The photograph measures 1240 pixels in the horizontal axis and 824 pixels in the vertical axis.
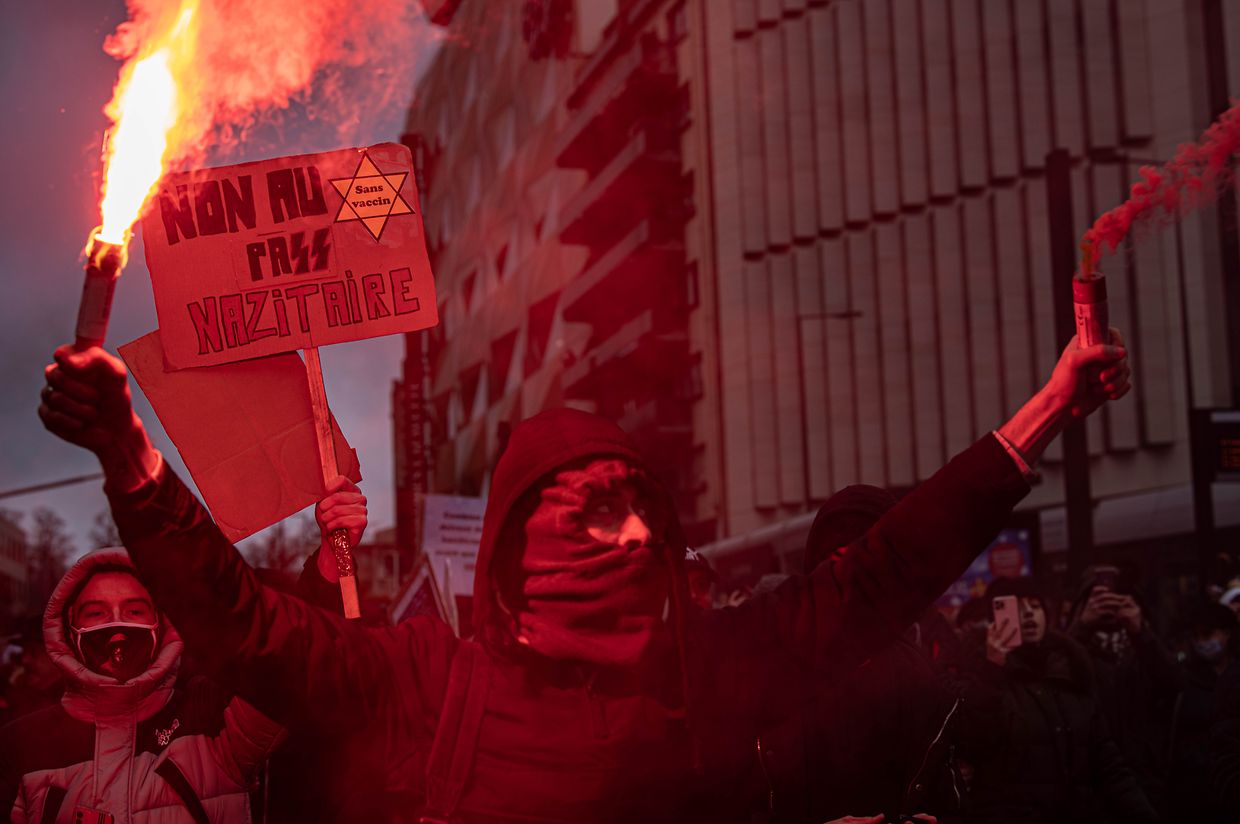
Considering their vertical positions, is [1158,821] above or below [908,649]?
below

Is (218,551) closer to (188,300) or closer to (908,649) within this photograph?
(188,300)

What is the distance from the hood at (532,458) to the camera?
2.92 meters

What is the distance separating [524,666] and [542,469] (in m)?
0.36

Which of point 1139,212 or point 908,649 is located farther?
point 908,649

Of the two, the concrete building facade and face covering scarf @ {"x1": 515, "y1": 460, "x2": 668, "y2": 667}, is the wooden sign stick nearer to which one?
face covering scarf @ {"x1": 515, "y1": 460, "x2": 668, "y2": 667}

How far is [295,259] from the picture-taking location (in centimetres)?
356

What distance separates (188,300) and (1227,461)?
1070 centimetres

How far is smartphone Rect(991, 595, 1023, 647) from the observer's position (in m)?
7.16

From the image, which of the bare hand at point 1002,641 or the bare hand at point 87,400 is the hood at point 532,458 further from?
the bare hand at point 1002,641

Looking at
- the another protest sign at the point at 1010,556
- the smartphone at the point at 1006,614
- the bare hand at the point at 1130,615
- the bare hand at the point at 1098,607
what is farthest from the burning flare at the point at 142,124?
the another protest sign at the point at 1010,556

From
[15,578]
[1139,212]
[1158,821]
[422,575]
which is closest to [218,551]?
[1139,212]

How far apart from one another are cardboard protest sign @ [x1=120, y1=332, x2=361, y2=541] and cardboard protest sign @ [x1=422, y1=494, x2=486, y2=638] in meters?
7.37

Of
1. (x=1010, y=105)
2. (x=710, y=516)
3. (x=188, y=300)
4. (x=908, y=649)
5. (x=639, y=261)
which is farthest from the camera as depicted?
(x=639, y=261)

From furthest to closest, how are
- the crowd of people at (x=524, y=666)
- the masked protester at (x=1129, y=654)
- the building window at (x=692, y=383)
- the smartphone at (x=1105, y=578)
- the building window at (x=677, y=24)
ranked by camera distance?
the building window at (x=677, y=24)
the building window at (x=692, y=383)
the smartphone at (x=1105, y=578)
the masked protester at (x=1129, y=654)
the crowd of people at (x=524, y=666)
